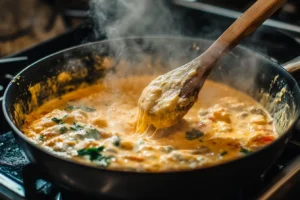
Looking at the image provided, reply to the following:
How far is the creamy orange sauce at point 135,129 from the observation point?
1.19 metres

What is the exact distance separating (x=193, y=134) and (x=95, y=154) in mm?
364

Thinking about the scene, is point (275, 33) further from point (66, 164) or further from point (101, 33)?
point (66, 164)

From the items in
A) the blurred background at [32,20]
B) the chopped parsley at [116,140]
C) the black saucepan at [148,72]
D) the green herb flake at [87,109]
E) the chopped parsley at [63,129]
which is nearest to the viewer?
the black saucepan at [148,72]

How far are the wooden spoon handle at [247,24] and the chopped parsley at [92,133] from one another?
0.45m

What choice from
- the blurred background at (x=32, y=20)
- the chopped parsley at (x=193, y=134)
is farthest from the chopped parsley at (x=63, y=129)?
the blurred background at (x=32, y=20)

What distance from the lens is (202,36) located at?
6.87 feet

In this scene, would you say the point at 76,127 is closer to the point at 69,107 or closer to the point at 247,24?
the point at 69,107

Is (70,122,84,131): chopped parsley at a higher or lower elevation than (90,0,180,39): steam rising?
lower

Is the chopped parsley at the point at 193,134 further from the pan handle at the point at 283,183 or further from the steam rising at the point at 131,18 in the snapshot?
the steam rising at the point at 131,18

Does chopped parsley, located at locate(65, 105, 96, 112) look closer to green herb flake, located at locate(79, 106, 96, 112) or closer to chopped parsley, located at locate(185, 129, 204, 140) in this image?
green herb flake, located at locate(79, 106, 96, 112)

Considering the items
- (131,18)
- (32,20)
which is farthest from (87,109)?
(32,20)

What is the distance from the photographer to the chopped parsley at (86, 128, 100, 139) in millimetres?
1331

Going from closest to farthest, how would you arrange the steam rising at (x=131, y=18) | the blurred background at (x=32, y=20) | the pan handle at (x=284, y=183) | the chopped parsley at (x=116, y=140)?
the pan handle at (x=284, y=183), the chopped parsley at (x=116, y=140), the steam rising at (x=131, y=18), the blurred background at (x=32, y=20)

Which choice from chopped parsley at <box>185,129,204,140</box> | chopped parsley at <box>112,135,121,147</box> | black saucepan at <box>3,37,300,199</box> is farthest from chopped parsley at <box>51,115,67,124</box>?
chopped parsley at <box>185,129,204,140</box>
